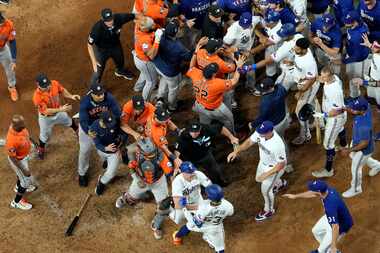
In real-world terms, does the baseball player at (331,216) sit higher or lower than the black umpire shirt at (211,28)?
lower

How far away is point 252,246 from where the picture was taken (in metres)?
10.5

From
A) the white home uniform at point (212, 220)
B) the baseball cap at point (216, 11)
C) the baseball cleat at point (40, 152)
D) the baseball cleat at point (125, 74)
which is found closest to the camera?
the white home uniform at point (212, 220)

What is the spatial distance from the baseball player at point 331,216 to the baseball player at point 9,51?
6366 mm

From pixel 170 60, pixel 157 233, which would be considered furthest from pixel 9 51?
pixel 157 233

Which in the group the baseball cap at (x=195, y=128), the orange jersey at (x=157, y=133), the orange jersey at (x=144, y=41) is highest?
the orange jersey at (x=144, y=41)

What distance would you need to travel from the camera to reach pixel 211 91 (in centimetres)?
1092

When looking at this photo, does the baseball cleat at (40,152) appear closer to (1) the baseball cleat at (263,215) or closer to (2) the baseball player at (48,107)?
(2) the baseball player at (48,107)

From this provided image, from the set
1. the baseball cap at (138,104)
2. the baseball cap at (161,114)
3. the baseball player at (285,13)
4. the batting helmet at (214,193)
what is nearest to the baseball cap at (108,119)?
the baseball cap at (138,104)

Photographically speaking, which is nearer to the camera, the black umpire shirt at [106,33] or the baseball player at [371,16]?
the baseball player at [371,16]

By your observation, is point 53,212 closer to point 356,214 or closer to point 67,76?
point 67,76

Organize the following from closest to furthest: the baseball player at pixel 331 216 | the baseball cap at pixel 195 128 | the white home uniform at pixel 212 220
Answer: the baseball player at pixel 331 216 → the white home uniform at pixel 212 220 → the baseball cap at pixel 195 128

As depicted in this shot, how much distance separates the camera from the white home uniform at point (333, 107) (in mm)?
10320

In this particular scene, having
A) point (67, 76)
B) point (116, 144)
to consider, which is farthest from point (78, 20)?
point (116, 144)

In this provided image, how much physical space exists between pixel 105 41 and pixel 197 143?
3156mm
